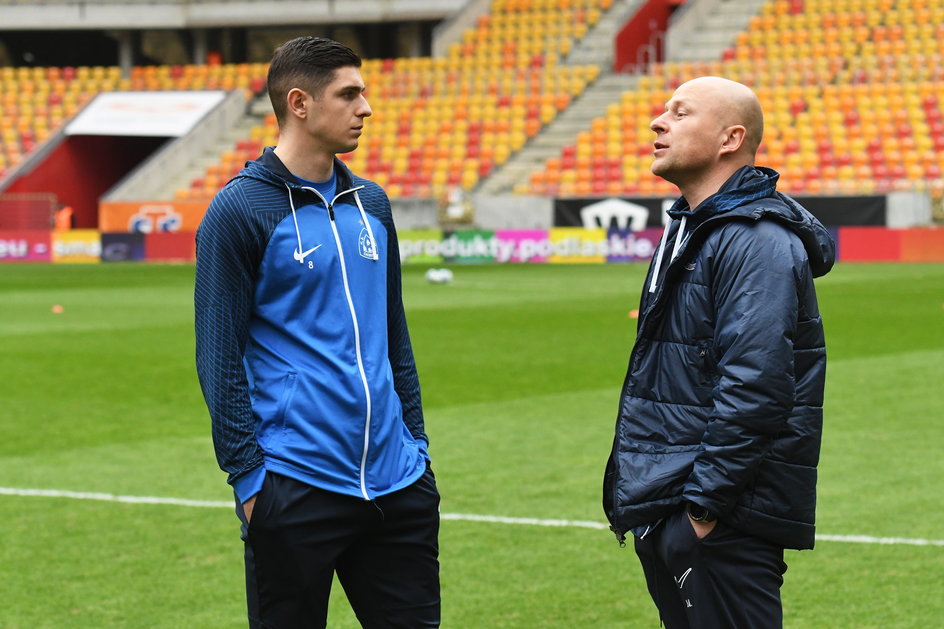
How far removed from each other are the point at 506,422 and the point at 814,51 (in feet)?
104

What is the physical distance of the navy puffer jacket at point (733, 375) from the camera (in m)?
3.32

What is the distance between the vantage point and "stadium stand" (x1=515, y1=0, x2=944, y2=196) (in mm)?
34688

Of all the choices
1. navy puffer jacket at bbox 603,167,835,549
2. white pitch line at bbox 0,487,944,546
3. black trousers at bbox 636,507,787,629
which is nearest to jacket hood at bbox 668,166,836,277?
navy puffer jacket at bbox 603,167,835,549

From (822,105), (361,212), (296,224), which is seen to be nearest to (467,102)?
(822,105)

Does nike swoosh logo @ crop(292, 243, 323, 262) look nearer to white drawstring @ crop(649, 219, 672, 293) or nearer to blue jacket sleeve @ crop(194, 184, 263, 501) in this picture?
blue jacket sleeve @ crop(194, 184, 263, 501)

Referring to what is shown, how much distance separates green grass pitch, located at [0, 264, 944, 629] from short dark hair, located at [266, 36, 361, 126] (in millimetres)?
2595

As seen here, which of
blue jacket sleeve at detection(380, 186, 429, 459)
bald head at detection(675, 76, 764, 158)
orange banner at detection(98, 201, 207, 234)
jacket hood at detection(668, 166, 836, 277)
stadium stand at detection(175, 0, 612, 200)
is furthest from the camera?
stadium stand at detection(175, 0, 612, 200)

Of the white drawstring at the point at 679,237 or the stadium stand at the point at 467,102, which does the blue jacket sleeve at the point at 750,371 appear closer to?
the white drawstring at the point at 679,237

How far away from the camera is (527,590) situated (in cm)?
605

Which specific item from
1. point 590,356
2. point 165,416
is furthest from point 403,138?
point 165,416

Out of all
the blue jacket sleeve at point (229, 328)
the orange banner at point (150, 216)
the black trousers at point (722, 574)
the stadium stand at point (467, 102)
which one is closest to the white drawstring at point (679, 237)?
the black trousers at point (722, 574)

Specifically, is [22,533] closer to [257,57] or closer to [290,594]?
[290,594]

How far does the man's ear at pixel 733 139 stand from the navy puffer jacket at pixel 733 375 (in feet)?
0.22

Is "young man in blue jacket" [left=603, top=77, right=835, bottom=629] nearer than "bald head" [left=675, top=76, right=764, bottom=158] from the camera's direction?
Yes
